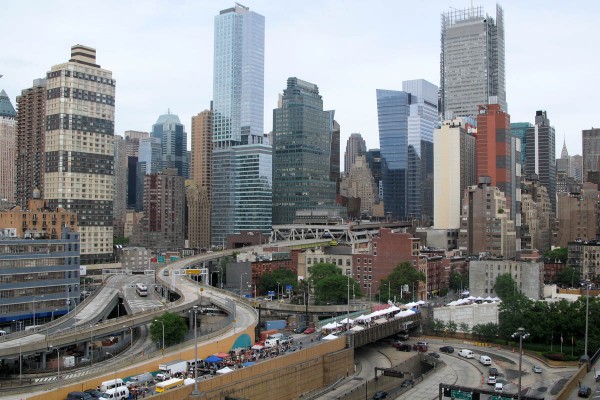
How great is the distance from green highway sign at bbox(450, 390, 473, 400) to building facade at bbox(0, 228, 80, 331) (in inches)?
3411

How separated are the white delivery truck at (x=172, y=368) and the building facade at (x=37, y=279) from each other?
63821 millimetres

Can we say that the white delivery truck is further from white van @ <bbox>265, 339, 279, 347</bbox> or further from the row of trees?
the row of trees

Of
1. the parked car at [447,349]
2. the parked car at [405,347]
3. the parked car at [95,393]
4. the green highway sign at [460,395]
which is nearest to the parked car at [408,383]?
the green highway sign at [460,395]

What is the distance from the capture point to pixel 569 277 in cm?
16975

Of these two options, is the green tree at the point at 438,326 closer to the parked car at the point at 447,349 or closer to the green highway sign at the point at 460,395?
the parked car at the point at 447,349

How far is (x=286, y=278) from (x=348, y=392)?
78.7m

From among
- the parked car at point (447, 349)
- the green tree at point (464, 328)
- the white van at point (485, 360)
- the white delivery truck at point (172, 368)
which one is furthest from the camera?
the green tree at point (464, 328)

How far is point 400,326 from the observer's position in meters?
104

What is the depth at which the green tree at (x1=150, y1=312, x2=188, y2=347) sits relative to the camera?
87750 millimetres

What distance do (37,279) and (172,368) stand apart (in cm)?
7014

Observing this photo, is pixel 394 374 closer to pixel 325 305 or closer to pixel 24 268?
pixel 325 305

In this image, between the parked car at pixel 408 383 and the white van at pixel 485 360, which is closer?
the parked car at pixel 408 383

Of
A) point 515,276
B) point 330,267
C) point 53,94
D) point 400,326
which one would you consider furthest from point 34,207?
point 515,276

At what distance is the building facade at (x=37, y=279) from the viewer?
400 ft
